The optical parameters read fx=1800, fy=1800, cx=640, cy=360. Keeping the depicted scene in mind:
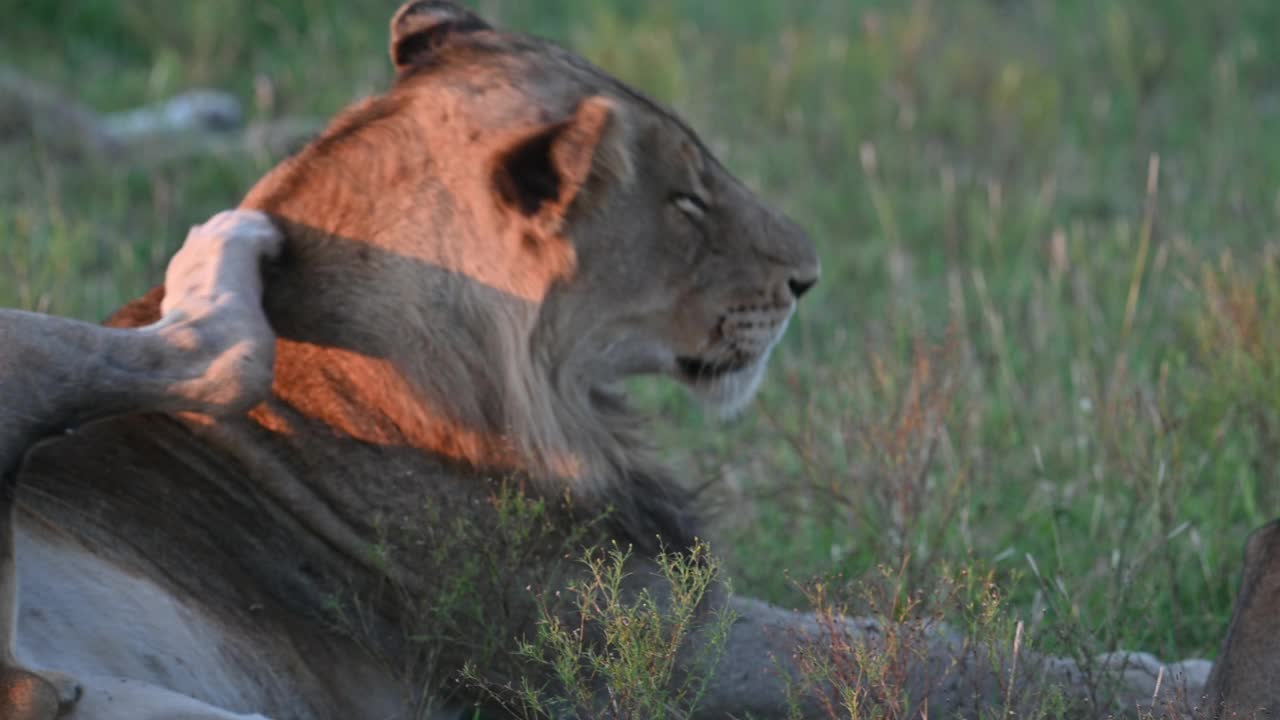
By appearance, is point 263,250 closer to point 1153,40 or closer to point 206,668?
point 206,668

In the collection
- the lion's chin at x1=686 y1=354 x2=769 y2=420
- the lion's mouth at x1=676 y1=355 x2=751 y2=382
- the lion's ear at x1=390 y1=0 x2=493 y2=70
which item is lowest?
the lion's chin at x1=686 y1=354 x2=769 y2=420

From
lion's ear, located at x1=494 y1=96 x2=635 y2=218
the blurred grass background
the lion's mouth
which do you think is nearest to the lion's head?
lion's ear, located at x1=494 y1=96 x2=635 y2=218

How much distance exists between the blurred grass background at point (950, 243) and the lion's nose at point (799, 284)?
0.48 m

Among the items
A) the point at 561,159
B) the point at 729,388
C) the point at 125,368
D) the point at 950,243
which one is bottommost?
the point at 950,243

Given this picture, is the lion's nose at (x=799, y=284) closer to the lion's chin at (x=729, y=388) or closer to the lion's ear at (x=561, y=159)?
the lion's chin at (x=729, y=388)

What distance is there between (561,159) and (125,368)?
683mm

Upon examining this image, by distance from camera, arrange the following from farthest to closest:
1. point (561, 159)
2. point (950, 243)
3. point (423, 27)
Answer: point (950, 243) → point (423, 27) → point (561, 159)

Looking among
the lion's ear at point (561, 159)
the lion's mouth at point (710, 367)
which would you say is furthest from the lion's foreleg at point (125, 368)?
the lion's mouth at point (710, 367)

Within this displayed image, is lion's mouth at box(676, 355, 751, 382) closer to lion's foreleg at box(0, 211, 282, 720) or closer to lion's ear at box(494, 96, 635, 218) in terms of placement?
lion's ear at box(494, 96, 635, 218)

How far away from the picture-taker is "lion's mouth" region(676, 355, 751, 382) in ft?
9.77

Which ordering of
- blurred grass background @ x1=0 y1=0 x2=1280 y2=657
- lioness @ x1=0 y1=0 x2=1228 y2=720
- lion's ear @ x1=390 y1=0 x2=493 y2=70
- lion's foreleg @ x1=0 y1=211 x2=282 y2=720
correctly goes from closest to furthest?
1. lion's foreleg @ x1=0 y1=211 x2=282 y2=720
2. lioness @ x1=0 y1=0 x2=1228 y2=720
3. lion's ear @ x1=390 y1=0 x2=493 y2=70
4. blurred grass background @ x1=0 y1=0 x2=1280 y2=657

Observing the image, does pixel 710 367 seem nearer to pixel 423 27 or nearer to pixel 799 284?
pixel 799 284

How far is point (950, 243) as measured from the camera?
5773mm

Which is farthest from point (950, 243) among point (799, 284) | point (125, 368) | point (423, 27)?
point (125, 368)
